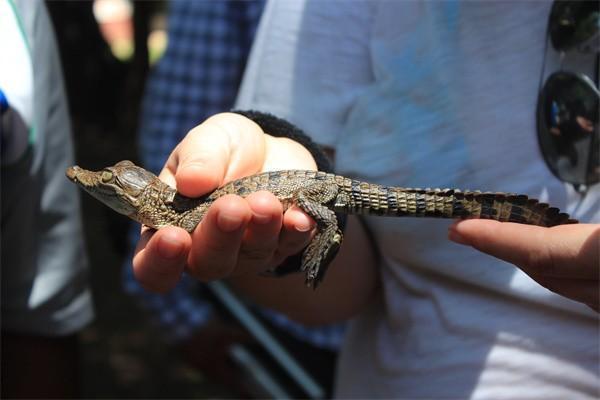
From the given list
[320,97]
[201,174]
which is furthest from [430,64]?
[201,174]

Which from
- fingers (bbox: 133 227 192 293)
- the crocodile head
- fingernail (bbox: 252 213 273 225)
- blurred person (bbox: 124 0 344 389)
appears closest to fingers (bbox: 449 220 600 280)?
fingernail (bbox: 252 213 273 225)

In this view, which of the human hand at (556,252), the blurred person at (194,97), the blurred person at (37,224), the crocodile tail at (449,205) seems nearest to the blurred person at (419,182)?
the human hand at (556,252)

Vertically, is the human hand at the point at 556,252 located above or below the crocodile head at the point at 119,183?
above

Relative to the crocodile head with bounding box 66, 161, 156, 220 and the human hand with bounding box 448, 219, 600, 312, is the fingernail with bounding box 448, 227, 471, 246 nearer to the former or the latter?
the human hand with bounding box 448, 219, 600, 312

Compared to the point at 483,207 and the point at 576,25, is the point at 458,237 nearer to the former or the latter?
the point at 483,207

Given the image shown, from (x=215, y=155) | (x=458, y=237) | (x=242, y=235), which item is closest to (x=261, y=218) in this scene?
(x=242, y=235)

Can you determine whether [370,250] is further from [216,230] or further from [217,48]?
[217,48]

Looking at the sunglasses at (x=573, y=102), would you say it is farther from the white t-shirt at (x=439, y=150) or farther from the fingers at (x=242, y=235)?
the fingers at (x=242, y=235)

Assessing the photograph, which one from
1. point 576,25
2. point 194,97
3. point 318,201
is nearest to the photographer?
point 576,25
